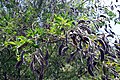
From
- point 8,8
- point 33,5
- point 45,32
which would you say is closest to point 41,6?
point 33,5

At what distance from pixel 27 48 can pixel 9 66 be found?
2.66m

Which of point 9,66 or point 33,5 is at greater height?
point 33,5

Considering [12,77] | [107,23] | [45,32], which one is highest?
[45,32]

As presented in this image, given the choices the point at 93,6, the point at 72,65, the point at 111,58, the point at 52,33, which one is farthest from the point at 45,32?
the point at 93,6

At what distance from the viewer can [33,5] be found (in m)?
7.16

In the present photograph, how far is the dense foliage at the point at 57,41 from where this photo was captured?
341 centimetres

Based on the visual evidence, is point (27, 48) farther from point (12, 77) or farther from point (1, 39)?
point (12, 77)

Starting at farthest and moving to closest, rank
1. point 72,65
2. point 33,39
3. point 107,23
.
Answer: point 107,23, point 72,65, point 33,39

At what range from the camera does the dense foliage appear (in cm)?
341

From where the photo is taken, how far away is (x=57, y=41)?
360cm

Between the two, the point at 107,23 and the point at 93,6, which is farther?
the point at 93,6

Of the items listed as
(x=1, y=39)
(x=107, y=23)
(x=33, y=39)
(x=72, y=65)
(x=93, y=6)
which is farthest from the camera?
(x=93, y=6)

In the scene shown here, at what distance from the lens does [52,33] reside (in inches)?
145

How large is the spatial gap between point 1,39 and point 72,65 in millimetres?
1512
